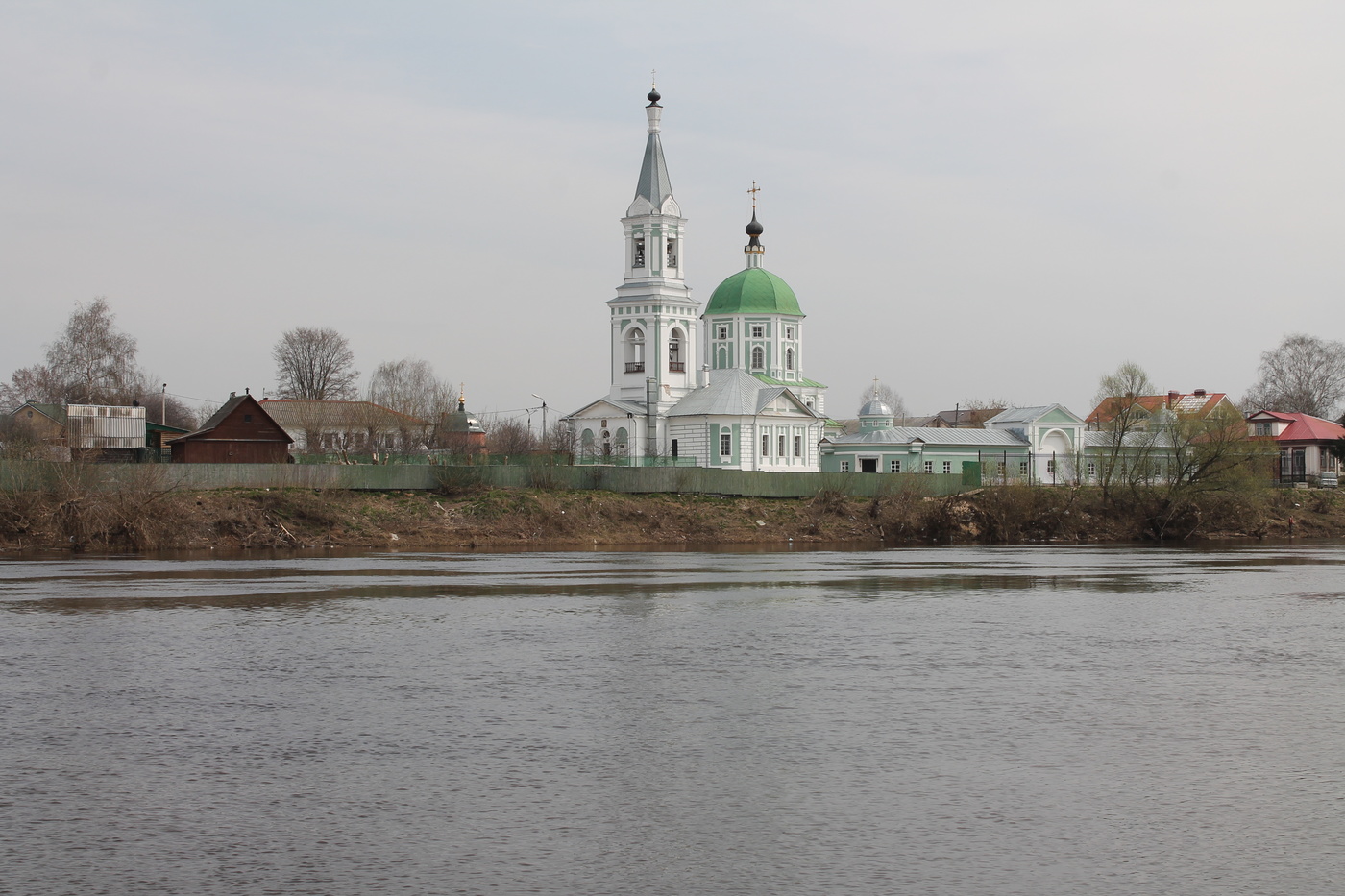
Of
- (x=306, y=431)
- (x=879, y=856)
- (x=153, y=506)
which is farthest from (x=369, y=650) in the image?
(x=306, y=431)

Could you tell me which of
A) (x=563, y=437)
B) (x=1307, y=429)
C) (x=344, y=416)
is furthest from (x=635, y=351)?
(x=1307, y=429)

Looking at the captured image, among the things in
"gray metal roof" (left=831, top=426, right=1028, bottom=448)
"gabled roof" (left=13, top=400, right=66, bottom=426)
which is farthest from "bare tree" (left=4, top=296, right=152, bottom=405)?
"gray metal roof" (left=831, top=426, right=1028, bottom=448)

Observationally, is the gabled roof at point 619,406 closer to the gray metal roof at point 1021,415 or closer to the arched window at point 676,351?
the arched window at point 676,351

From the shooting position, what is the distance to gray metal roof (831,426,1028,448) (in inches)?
3698

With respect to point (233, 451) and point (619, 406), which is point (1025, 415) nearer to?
point (619, 406)

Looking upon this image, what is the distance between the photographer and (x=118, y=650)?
21.8 meters

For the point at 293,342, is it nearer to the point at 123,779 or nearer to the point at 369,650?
the point at 369,650

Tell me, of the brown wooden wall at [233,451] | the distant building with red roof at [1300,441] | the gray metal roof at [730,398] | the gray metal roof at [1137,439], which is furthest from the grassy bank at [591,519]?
the distant building with red roof at [1300,441]

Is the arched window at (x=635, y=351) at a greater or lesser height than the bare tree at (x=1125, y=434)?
greater

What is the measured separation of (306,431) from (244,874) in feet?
271

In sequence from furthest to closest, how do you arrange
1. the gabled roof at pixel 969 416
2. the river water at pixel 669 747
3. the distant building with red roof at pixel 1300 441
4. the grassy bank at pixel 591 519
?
1. the gabled roof at pixel 969 416
2. the distant building with red roof at pixel 1300 441
3. the grassy bank at pixel 591 519
4. the river water at pixel 669 747

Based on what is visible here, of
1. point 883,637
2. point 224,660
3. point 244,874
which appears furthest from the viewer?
point 883,637

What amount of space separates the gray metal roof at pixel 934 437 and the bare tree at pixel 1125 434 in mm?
27261

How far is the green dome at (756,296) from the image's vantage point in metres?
97.8
